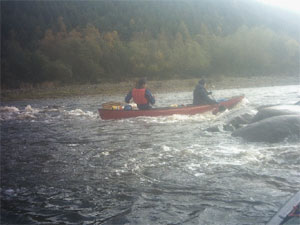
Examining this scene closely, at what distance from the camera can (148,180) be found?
17.7 ft

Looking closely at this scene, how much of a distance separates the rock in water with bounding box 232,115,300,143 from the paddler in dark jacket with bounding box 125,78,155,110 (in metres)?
4.97

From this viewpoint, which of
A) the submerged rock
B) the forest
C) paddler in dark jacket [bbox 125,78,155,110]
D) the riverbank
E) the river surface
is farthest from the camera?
the forest

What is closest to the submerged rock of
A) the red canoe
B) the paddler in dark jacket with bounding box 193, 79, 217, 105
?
the red canoe

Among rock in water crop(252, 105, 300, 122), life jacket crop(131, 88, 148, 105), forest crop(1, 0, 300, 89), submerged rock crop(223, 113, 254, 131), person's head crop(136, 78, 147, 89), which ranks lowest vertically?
submerged rock crop(223, 113, 254, 131)

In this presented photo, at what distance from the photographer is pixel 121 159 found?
684 cm

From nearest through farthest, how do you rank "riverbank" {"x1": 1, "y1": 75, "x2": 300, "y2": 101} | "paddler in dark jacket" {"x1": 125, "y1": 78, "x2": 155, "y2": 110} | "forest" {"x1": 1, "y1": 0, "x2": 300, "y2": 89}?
"paddler in dark jacket" {"x1": 125, "y1": 78, "x2": 155, "y2": 110}, "riverbank" {"x1": 1, "y1": 75, "x2": 300, "y2": 101}, "forest" {"x1": 1, "y1": 0, "x2": 300, "y2": 89}

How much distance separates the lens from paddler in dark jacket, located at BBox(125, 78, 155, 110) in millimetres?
12602

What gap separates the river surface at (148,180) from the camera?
416cm

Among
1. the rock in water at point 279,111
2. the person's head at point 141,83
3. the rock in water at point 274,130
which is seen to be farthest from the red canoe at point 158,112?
the rock in water at point 274,130

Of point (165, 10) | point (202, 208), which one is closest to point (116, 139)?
point (202, 208)

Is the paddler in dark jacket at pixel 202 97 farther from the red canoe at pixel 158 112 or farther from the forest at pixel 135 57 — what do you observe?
the forest at pixel 135 57

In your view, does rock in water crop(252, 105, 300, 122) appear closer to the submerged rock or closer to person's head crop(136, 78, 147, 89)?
the submerged rock

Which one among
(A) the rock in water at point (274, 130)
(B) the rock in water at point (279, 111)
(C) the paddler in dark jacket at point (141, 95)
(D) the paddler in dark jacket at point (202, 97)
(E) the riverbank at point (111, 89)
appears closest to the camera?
(A) the rock in water at point (274, 130)

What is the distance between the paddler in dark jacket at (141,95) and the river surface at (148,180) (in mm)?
3520
